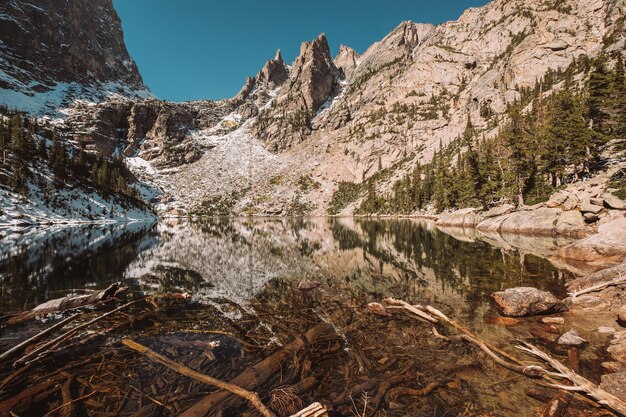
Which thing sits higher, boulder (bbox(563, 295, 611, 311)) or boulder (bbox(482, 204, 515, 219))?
boulder (bbox(482, 204, 515, 219))

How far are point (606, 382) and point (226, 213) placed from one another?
201604 millimetres

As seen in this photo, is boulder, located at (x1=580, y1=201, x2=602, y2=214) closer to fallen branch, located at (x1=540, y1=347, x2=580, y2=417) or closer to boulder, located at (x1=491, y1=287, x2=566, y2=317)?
boulder, located at (x1=491, y1=287, x2=566, y2=317)

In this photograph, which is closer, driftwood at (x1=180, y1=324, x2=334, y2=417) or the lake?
driftwood at (x1=180, y1=324, x2=334, y2=417)

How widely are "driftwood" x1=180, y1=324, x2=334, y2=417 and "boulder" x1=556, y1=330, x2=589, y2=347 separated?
713 centimetres

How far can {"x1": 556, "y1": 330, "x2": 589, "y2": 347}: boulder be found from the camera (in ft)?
27.7

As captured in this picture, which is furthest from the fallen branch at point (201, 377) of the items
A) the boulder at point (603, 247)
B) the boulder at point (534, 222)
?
the boulder at point (534, 222)

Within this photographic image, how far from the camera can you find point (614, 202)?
95.0ft

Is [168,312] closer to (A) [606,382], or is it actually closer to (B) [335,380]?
(B) [335,380]

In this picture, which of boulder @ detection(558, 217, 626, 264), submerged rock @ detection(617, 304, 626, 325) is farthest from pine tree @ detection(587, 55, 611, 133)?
submerged rock @ detection(617, 304, 626, 325)

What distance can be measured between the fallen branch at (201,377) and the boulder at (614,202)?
Result: 38913 mm

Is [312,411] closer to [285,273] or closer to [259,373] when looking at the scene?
[259,373]

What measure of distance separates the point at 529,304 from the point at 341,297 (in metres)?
7.99

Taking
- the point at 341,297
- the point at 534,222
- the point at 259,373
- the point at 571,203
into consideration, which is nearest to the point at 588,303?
the point at 341,297

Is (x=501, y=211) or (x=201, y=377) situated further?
(x=501, y=211)
